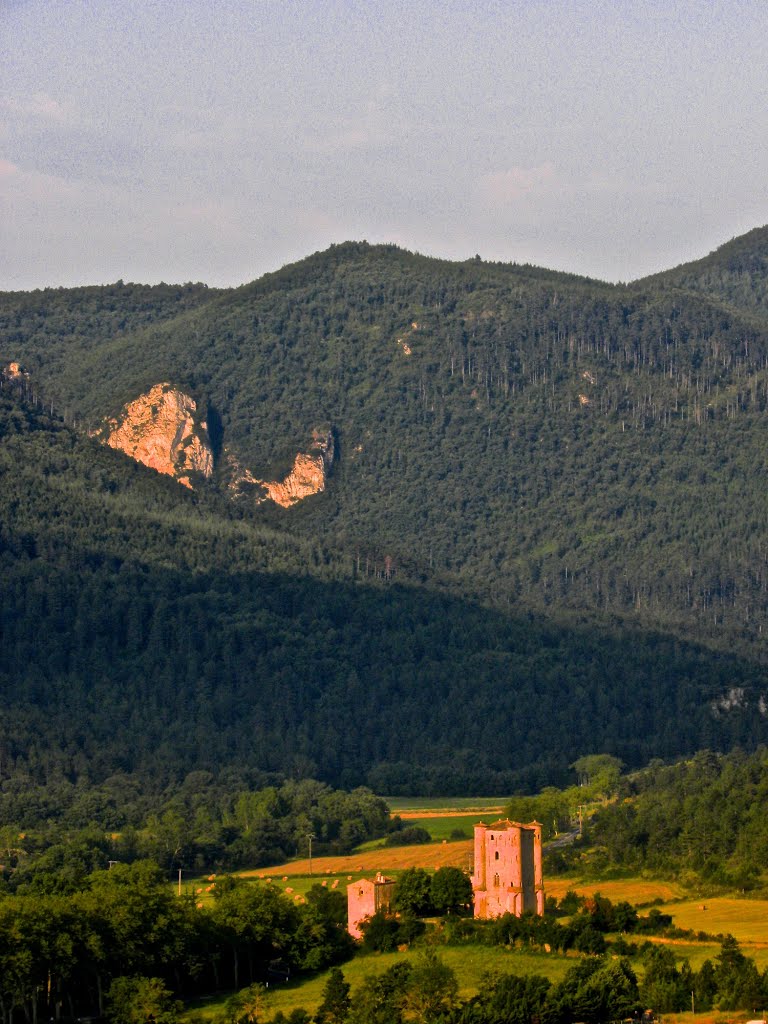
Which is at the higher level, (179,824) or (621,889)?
(179,824)

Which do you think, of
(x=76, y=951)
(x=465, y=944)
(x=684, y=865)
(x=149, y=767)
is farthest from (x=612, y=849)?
(x=149, y=767)

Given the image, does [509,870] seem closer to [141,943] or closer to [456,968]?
[456,968]

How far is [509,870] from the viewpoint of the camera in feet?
397

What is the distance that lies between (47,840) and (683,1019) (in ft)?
209

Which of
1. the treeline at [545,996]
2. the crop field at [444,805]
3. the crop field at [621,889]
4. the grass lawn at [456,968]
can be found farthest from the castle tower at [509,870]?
the crop field at [444,805]

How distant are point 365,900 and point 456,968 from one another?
12.8 m

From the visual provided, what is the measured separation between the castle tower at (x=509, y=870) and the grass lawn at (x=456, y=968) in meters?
5.77

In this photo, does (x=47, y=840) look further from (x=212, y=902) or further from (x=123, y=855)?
(x=212, y=902)

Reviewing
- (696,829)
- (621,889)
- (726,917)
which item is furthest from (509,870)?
(696,829)

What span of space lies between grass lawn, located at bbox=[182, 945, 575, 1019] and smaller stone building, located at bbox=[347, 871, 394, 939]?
5.88 m

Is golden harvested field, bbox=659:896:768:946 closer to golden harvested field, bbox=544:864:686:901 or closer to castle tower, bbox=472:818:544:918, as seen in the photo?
golden harvested field, bbox=544:864:686:901

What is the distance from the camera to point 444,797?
197 metres

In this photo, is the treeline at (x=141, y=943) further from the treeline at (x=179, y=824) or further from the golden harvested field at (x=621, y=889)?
the treeline at (x=179, y=824)

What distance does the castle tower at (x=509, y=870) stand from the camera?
120 meters
